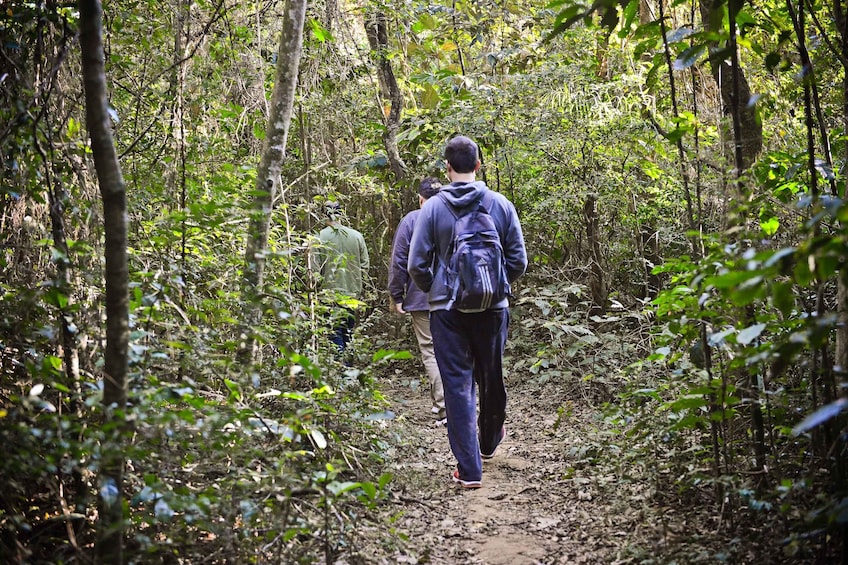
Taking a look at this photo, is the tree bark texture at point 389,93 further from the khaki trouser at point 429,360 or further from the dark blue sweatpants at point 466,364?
the dark blue sweatpants at point 466,364

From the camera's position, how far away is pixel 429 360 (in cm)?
759

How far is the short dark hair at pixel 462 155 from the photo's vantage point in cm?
527

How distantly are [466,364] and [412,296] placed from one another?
2.36 m

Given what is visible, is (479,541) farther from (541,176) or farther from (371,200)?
(371,200)

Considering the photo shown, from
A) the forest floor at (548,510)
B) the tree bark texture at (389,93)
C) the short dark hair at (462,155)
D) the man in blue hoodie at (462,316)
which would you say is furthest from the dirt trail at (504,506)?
the tree bark texture at (389,93)

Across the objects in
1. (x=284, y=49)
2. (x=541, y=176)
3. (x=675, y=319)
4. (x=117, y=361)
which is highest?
(x=284, y=49)

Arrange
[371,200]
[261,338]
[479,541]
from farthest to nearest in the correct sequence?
[371,200] → [479,541] → [261,338]

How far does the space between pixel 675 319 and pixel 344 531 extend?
2009 mm

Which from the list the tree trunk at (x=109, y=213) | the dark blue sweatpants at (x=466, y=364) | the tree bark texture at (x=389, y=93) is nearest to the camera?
the tree trunk at (x=109, y=213)

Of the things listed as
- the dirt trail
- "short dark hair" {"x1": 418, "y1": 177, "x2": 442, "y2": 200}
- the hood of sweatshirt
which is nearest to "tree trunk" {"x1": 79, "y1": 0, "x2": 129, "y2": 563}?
the dirt trail

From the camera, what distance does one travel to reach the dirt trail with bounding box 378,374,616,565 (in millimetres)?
4062

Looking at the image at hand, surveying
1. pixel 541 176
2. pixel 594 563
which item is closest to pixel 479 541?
pixel 594 563

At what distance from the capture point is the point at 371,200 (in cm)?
1231

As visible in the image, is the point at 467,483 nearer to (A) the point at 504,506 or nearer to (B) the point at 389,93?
(A) the point at 504,506
